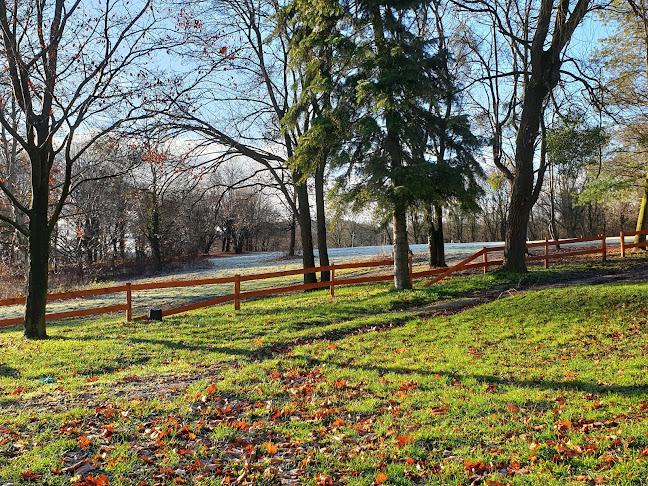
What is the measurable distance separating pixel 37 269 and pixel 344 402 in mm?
8315

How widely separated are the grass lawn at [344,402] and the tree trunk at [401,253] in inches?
131

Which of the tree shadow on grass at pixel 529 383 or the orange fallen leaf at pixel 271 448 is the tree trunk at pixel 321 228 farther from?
the orange fallen leaf at pixel 271 448

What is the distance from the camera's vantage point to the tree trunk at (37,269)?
9.98 meters

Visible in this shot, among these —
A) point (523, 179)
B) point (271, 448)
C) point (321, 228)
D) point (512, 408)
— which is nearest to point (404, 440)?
point (271, 448)

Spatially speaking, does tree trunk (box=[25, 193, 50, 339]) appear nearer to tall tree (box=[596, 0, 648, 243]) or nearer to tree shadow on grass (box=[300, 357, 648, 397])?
tree shadow on grass (box=[300, 357, 648, 397])

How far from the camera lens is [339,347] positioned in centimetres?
812

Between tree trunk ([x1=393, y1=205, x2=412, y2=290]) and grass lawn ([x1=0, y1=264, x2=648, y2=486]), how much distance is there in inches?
131

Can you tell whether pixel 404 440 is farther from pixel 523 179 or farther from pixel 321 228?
pixel 321 228

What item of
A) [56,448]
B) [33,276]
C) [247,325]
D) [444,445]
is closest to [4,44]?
[33,276]

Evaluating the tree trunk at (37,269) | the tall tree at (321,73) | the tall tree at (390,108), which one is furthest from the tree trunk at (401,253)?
the tree trunk at (37,269)

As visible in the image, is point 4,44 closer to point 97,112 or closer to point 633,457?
point 97,112

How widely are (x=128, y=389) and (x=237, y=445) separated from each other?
2505 millimetres

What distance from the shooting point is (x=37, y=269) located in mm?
10164

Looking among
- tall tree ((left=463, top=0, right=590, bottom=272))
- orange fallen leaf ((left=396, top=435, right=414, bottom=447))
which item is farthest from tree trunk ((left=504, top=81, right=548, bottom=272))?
orange fallen leaf ((left=396, top=435, right=414, bottom=447))
